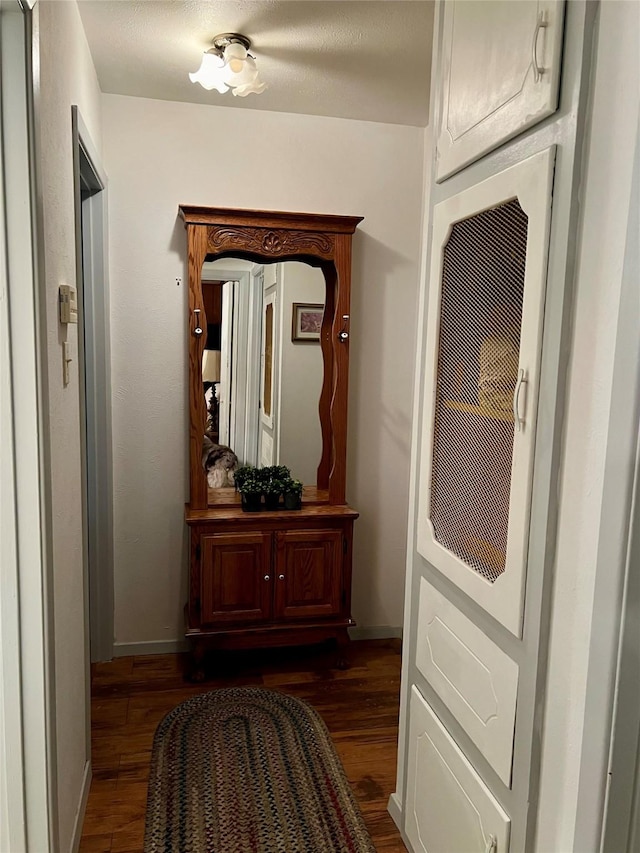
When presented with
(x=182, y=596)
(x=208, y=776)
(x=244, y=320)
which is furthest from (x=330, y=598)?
(x=244, y=320)

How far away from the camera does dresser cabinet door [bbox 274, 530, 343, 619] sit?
2.88m

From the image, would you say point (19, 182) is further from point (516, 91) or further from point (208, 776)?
point (208, 776)

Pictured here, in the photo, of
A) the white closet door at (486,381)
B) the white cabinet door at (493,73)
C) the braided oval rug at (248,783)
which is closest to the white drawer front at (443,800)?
the braided oval rug at (248,783)

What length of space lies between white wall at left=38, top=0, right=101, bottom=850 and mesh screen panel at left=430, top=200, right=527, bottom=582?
38.3 inches

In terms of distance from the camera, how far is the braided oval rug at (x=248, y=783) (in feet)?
6.28

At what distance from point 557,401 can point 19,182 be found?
116cm

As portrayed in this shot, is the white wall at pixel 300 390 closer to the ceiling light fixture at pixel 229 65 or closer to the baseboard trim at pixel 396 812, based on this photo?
the ceiling light fixture at pixel 229 65

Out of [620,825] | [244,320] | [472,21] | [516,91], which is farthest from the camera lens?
[244,320]

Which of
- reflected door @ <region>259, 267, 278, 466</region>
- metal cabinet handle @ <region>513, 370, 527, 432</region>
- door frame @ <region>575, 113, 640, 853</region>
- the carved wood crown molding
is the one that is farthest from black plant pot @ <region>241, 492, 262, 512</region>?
door frame @ <region>575, 113, 640, 853</region>

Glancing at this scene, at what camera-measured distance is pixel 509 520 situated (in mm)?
1307

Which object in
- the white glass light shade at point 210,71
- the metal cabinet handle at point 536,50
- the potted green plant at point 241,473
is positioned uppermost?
the white glass light shade at point 210,71

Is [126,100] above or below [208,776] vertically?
above

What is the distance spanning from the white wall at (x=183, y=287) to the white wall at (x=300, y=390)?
20 centimetres

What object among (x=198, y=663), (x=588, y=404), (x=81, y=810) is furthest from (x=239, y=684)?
(x=588, y=404)
